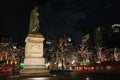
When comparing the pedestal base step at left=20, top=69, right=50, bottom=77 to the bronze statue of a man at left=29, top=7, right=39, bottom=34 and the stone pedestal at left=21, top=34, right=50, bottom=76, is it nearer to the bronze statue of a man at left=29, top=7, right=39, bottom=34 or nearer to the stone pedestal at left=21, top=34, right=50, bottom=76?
the stone pedestal at left=21, top=34, right=50, bottom=76

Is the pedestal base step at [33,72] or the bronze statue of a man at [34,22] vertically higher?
the bronze statue of a man at [34,22]

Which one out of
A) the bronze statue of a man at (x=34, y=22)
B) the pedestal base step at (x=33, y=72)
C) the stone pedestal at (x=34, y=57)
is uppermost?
the bronze statue of a man at (x=34, y=22)

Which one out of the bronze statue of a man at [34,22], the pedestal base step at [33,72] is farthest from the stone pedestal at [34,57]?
the bronze statue of a man at [34,22]

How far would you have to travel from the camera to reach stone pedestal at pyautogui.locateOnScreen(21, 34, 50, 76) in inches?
1048

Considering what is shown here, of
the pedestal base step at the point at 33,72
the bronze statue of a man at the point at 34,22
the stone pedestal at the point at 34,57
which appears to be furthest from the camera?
the bronze statue of a man at the point at 34,22

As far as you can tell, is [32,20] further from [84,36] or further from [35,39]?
[84,36]

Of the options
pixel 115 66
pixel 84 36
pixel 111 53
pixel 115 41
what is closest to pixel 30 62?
pixel 115 66

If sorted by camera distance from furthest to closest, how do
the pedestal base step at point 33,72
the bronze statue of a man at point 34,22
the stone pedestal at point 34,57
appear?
the bronze statue of a man at point 34,22
the stone pedestal at point 34,57
the pedestal base step at point 33,72

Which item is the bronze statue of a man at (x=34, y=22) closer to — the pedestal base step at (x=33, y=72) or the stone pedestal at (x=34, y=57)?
the stone pedestal at (x=34, y=57)

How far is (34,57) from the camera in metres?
27.2

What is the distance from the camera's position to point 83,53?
106m

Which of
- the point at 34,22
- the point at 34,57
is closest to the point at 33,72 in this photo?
the point at 34,57

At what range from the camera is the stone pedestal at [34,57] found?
2663 cm

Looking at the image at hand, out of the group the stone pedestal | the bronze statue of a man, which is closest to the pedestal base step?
the stone pedestal
